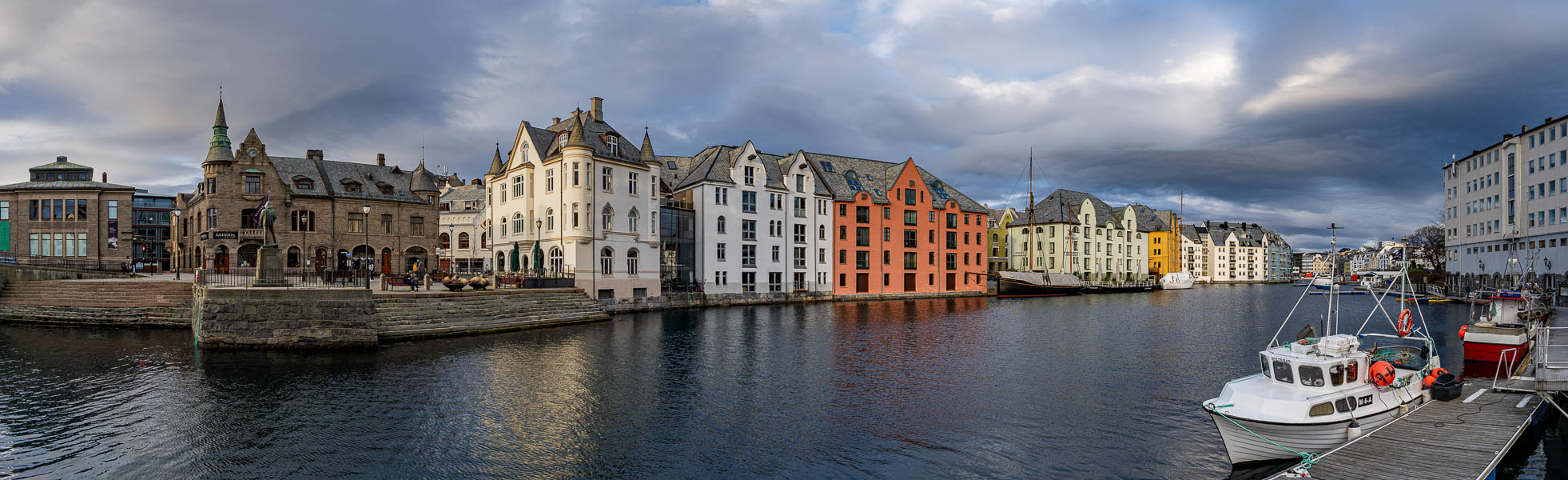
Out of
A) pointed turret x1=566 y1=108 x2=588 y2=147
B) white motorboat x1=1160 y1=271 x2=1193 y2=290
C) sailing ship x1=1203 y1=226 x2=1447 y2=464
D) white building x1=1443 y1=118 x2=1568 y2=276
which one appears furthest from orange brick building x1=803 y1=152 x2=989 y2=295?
sailing ship x1=1203 y1=226 x2=1447 y2=464

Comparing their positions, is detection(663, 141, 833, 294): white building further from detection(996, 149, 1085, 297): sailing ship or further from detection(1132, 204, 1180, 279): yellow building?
detection(1132, 204, 1180, 279): yellow building

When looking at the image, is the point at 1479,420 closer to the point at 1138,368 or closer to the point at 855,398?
the point at 1138,368

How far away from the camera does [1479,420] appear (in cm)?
1883

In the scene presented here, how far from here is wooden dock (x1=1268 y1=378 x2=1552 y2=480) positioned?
15281 mm

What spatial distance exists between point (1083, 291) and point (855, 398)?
332 ft

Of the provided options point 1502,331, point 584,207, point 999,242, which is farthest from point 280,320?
point 999,242

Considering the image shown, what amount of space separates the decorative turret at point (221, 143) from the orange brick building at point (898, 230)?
194ft

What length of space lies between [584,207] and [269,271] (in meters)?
24.3

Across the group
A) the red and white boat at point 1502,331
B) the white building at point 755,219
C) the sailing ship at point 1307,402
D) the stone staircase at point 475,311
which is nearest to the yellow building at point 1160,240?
the white building at point 755,219

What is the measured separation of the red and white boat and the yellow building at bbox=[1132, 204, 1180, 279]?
384ft

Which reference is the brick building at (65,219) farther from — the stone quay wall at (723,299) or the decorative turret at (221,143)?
the stone quay wall at (723,299)

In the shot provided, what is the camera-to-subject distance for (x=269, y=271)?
121 ft

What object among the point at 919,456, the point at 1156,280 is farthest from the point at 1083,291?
the point at 919,456

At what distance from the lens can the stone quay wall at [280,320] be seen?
34031 mm
